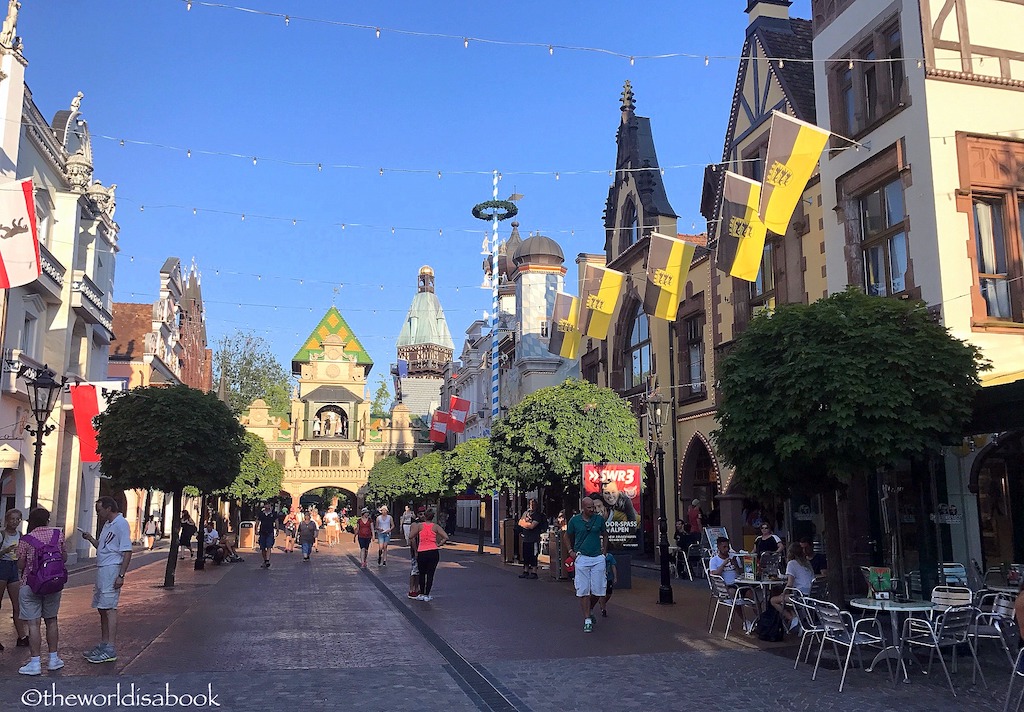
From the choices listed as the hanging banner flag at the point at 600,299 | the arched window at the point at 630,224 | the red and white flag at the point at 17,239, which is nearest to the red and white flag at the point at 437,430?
the arched window at the point at 630,224

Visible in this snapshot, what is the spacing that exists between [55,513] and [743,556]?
68.0 feet

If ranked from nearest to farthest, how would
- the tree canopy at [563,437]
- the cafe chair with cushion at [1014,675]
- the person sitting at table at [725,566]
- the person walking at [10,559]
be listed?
the cafe chair with cushion at [1014,675], the person walking at [10,559], the person sitting at table at [725,566], the tree canopy at [563,437]

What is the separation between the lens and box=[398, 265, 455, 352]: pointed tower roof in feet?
406

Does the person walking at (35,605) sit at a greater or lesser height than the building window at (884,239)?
lesser

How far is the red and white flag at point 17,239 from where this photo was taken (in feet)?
57.1

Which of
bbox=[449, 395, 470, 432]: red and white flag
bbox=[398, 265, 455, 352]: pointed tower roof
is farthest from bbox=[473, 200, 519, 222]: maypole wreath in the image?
bbox=[398, 265, 455, 352]: pointed tower roof

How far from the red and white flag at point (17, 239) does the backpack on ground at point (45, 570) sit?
400 inches

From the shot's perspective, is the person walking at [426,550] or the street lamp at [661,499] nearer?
the street lamp at [661,499]

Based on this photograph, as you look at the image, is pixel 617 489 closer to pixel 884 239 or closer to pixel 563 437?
pixel 563 437

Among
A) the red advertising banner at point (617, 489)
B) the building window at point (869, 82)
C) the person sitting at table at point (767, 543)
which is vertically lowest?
the person sitting at table at point (767, 543)

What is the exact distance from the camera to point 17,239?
689 inches

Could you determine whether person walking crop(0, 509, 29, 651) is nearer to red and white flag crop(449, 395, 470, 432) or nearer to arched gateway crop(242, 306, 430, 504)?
red and white flag crop(449, 395, 470, 432)

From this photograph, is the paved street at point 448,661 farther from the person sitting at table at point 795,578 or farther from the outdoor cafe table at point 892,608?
the person sitting at table at point 795,578

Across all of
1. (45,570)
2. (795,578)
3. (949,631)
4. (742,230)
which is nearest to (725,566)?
(795,578)
